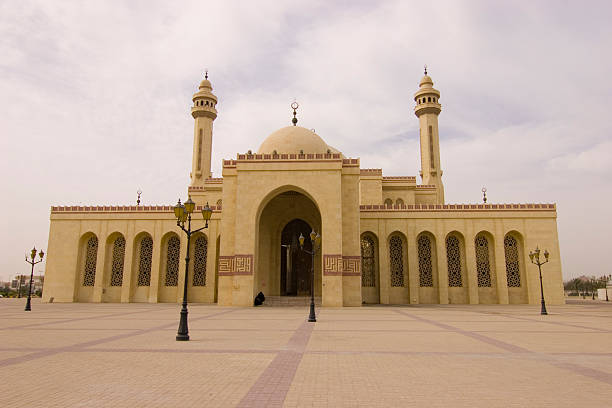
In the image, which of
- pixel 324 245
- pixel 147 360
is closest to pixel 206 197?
pixel 324 245

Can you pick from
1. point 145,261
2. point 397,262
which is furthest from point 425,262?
point 145,261

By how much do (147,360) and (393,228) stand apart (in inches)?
795

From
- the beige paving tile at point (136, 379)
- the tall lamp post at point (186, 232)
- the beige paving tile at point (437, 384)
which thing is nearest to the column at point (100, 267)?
the tall lamp post at point (186, 232)

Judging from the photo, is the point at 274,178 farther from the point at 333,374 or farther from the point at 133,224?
the point at 333,374

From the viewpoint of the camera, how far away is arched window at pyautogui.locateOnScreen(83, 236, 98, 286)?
87.2ft

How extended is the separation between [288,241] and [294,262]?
1459 millimetres

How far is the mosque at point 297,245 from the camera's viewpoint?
23141 mm

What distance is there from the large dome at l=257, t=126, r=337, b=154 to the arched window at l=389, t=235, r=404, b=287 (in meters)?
7.65

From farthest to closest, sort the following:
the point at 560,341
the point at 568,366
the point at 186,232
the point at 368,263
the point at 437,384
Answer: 1. the point at 368,263
2. the point at 186,232
3. the point at 560,341
4. the point at 568,366
5. the point at 437,384

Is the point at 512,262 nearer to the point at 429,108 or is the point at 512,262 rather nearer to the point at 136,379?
the point at 429,108

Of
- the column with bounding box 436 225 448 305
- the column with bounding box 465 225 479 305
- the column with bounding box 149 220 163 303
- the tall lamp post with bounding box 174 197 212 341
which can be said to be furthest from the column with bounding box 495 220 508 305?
the column with bounding box 149 220 163 303

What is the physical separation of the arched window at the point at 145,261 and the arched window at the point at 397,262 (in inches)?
613

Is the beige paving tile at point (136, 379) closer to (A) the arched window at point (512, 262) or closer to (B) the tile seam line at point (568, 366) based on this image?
(B) the tile seam line at point (568, 366)

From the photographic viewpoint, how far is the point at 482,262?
1006 inches
